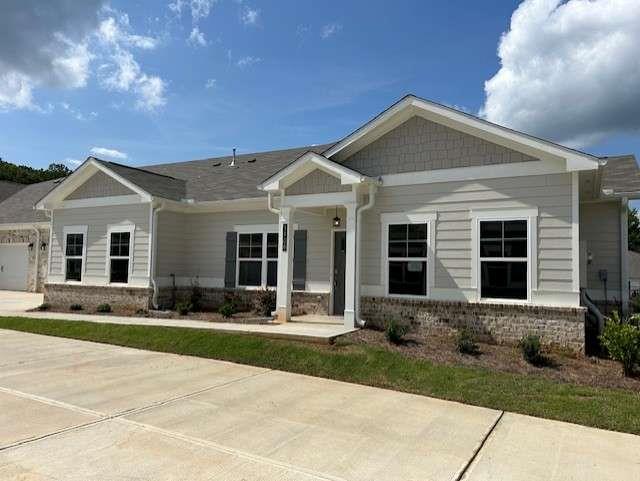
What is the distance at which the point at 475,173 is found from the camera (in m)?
9.60

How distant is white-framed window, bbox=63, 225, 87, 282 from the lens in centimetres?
1534

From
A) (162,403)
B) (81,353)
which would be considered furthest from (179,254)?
(162,403)

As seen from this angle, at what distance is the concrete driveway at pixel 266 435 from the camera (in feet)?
13.4

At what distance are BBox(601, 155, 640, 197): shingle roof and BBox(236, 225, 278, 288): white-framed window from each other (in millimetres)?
8376

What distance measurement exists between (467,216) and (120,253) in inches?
414

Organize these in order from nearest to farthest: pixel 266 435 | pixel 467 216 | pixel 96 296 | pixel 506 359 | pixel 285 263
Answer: pixel 266 435 → pixel 506 359 → pixel 467 216 → pixel 285 263 → pixel 96 296

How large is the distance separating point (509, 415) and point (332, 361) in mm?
3044

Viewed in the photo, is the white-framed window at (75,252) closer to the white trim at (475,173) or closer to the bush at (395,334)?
the white trim at (475,173)

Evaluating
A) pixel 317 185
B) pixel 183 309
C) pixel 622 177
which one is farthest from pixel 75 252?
pixel 622 177

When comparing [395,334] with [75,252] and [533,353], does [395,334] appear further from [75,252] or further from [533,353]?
[75,252]

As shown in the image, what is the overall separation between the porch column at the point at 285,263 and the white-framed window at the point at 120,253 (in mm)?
5649

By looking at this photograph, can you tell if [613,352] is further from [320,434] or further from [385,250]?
[320,434]

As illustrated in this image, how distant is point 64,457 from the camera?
4.21 m

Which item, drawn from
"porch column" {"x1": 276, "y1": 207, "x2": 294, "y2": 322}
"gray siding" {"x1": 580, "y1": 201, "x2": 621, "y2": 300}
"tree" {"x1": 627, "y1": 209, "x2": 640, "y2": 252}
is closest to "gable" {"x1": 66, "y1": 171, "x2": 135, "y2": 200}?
"porch column" {"x1": 276, "y1": 207, "x2": 294, "y2": 322}
